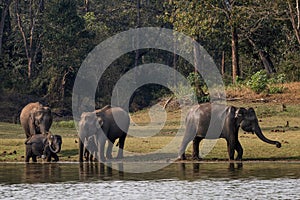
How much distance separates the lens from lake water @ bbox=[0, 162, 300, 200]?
74.4 ft

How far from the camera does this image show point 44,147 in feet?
112

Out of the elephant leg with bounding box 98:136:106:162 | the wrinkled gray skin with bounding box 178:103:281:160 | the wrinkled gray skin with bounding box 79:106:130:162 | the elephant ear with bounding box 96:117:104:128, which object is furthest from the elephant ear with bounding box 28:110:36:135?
the wrinkled gray skin with bounding box 178:103:281:160

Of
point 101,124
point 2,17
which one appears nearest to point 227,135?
point 101,124

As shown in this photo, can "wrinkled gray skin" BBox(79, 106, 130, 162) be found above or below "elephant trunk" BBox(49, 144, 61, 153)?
above

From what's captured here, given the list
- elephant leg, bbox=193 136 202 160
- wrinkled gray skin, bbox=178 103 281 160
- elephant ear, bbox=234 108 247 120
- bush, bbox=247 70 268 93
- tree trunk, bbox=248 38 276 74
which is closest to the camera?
wrinkled gray skin, bbox=178 103 281 160

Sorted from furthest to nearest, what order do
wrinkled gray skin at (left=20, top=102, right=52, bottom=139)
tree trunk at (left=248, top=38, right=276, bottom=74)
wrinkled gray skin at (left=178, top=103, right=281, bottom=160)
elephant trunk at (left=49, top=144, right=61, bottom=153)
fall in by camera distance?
tree trunk at (left=248, top=38, right=276, bottom=74) → wrinkled gray skin at (left=20, top=102, right=52, bottom=139) → elephant trunk at (left=49, top=144, right=61, bottom=153) → wrinkled gray skin at (left=178, top=103, right=281, bottom=160)

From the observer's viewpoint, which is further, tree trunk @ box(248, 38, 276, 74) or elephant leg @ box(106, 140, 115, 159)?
tree trunk @ box(248, 38, 276, 74)

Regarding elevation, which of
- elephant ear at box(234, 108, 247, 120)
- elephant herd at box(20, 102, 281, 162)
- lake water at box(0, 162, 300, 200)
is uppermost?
elephant ear at box(234, 108, 247, 120)

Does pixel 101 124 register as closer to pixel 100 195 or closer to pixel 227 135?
pixel 227 135

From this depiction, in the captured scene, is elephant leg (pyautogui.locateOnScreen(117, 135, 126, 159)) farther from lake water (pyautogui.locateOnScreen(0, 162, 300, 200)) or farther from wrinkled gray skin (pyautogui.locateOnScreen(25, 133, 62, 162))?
wrinkled gray skin (pyautogui.locateOnScreen(25, 133, 62, 162))

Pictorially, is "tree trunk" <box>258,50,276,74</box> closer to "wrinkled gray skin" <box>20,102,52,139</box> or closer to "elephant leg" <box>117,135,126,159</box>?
"wrinkled gray skin" <box>20,102,52,139</box>

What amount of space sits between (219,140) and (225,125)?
3.49 meters

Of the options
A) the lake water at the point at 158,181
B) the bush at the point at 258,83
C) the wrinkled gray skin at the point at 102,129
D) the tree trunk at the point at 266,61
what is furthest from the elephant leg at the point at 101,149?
the tree trunk at the point at 266,61

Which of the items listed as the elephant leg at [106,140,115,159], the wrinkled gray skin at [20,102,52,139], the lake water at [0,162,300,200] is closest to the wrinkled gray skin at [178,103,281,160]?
the lake water at [0,162,300,200]
